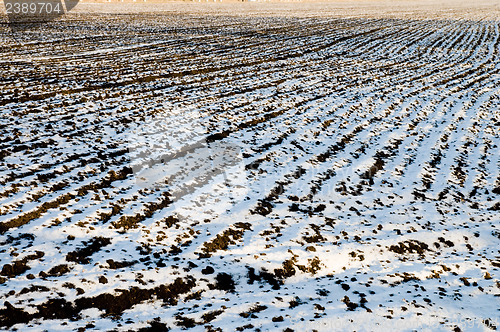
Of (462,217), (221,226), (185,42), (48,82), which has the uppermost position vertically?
(185,42)

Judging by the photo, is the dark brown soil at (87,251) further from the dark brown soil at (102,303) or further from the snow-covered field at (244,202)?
the dark brown soil at (102,303)

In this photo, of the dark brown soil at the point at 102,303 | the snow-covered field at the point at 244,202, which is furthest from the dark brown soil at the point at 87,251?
the dark brown soil at the point at 102,303

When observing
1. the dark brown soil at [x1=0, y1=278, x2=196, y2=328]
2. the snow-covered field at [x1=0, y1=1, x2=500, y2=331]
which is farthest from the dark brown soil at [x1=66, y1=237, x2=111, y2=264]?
the dark brown soil at [x1=0, y1=278, x2=196, y2=328]

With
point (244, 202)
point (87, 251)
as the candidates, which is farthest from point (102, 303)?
point (244, 202)

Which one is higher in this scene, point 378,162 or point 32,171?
point 32,171

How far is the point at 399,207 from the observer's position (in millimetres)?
6410

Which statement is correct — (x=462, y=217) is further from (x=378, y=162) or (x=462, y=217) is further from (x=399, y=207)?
(x=378, y=162)

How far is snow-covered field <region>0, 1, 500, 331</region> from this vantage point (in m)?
4.04

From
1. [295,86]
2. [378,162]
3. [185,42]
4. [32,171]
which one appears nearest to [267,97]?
[295,86]

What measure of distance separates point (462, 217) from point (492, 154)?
323 centimetres

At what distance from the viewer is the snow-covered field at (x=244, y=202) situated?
4043 mm

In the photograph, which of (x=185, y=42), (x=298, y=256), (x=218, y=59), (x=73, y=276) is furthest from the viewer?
(x=185, y=42)

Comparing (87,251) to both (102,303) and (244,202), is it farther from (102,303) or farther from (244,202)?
(244,202)

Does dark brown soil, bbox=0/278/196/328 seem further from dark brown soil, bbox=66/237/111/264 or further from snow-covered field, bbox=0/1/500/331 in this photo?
dark brown soil, bbox=66/237/111/264
